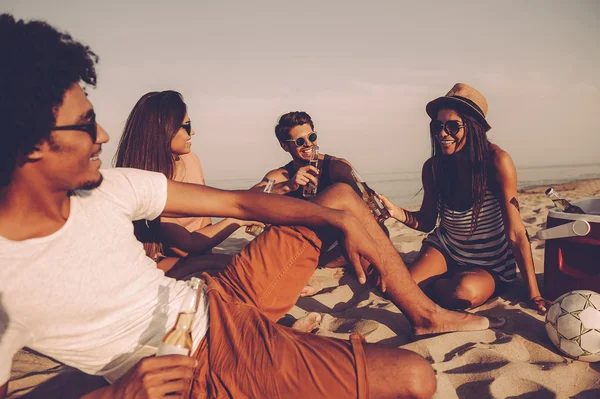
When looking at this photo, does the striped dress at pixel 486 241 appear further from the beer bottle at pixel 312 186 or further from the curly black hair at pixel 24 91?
the curly black hair at pixel 24 91

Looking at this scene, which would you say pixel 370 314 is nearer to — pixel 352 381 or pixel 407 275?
pixel 407 275

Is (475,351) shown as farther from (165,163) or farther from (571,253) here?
(165,163)

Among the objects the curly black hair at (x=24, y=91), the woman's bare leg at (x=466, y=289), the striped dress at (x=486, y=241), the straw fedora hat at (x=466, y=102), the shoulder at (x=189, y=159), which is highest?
the curly black hair at (x=24, y=91)

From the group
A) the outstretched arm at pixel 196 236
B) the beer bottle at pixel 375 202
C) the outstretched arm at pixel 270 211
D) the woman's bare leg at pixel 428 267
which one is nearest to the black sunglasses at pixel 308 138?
the beer bottle at pixel 375 202

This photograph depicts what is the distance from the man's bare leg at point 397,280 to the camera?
8.11ft

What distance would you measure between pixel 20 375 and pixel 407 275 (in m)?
2.73

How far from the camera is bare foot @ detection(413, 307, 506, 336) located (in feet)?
8.87

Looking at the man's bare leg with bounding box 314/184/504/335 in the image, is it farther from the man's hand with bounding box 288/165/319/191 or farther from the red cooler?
the man's hand with bounding box 288/165/319/191

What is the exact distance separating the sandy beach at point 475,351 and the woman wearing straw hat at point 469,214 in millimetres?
263

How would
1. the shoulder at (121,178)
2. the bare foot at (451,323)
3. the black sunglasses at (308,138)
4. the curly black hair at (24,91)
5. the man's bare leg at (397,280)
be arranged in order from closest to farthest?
the curly black hair at (24,91) < the shoulder at (121,178) < the man's bare leg at (397,280) < the bare foot at (451,323) < the black sunglasses at (308,138)

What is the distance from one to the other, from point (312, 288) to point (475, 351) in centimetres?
182

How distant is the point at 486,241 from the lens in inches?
145

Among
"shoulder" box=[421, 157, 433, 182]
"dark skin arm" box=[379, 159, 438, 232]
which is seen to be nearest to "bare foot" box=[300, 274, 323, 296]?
"dark skin arm" box=[379, 159, 438, 232]

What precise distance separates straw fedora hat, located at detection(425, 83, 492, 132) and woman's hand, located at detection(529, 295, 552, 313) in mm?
1515
